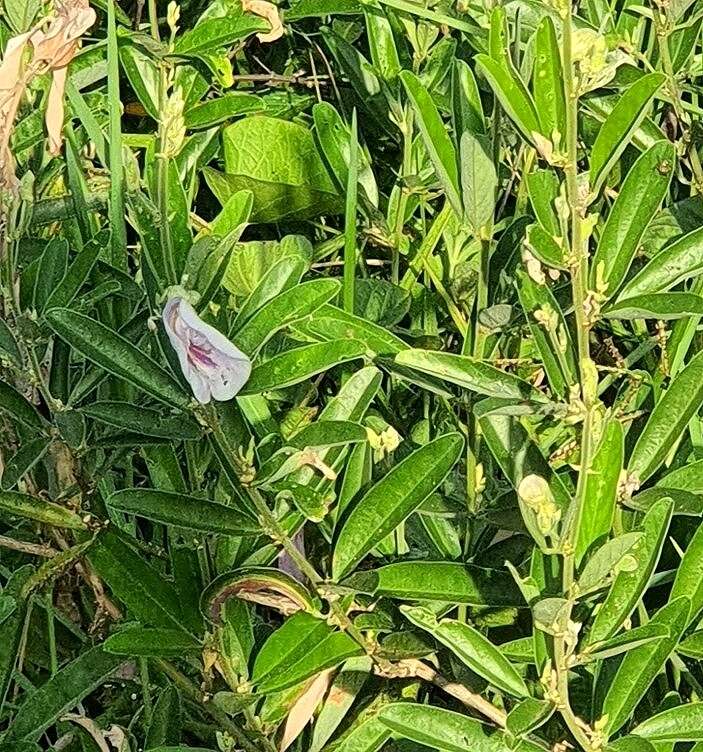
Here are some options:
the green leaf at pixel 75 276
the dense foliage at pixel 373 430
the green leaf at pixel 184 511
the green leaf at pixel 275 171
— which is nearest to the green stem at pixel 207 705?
the dense foliage at pixel 373 430

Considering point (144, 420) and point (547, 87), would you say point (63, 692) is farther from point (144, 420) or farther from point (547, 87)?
point (547, 87)

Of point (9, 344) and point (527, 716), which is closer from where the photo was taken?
point (527, 716)

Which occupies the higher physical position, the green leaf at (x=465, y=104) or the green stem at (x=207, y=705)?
the green leaf at (x=465, y=104)

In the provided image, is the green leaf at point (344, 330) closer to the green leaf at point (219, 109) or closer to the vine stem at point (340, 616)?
the vine stem at point (340, 616)

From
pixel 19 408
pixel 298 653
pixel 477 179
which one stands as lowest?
pixel 298 653

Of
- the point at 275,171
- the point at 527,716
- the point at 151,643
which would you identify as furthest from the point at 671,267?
the point at 275,171

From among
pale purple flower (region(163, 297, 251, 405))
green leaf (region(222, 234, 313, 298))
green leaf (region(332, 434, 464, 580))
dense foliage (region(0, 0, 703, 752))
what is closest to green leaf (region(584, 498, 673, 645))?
dense foliage (region(0, 0, 703, 752))

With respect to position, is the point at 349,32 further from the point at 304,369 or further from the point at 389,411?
the point at 304,369

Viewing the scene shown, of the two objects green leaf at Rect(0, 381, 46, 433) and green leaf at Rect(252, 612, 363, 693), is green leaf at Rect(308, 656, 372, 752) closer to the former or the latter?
green leaf at Rect(252, 612, 363, 693)
